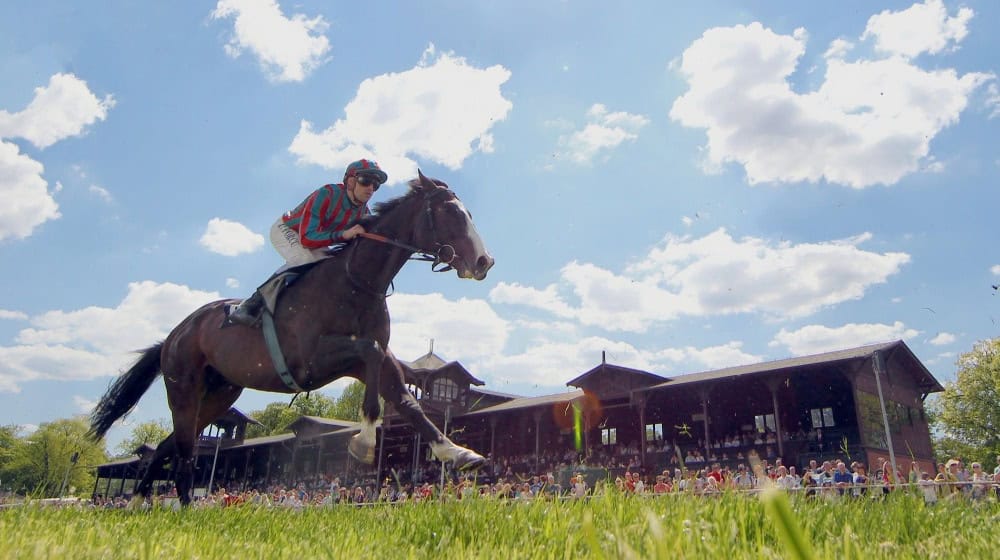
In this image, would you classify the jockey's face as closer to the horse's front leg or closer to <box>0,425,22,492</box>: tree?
the horse's front leg

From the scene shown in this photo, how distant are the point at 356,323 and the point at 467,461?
1.67m

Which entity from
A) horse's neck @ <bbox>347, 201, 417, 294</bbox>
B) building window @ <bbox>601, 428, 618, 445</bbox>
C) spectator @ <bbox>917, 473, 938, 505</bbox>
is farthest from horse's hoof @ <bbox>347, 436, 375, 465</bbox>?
building window @ <bbox>601, 428, 618, 445</bbox>

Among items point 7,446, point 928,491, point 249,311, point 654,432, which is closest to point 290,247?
point 249,311

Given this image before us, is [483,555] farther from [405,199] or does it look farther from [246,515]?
[405,199]

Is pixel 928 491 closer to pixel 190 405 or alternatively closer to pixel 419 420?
pixel 419 420

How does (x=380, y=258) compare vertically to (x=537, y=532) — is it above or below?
above

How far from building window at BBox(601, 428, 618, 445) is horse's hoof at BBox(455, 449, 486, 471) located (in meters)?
28.0

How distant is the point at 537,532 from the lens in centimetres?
284

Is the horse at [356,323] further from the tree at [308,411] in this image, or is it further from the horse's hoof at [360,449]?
the tree at [308,411]

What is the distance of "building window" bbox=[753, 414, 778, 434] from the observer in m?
26.7

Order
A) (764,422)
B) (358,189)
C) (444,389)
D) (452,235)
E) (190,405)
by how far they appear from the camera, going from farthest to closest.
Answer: (444,389) < (764,422) < (190,405) < (358,189) < (452,235)

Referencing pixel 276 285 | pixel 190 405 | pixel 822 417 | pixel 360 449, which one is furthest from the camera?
pixel 822 417

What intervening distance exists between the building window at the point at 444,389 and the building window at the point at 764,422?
15460mm

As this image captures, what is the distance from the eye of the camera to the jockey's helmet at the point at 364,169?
240 inches
